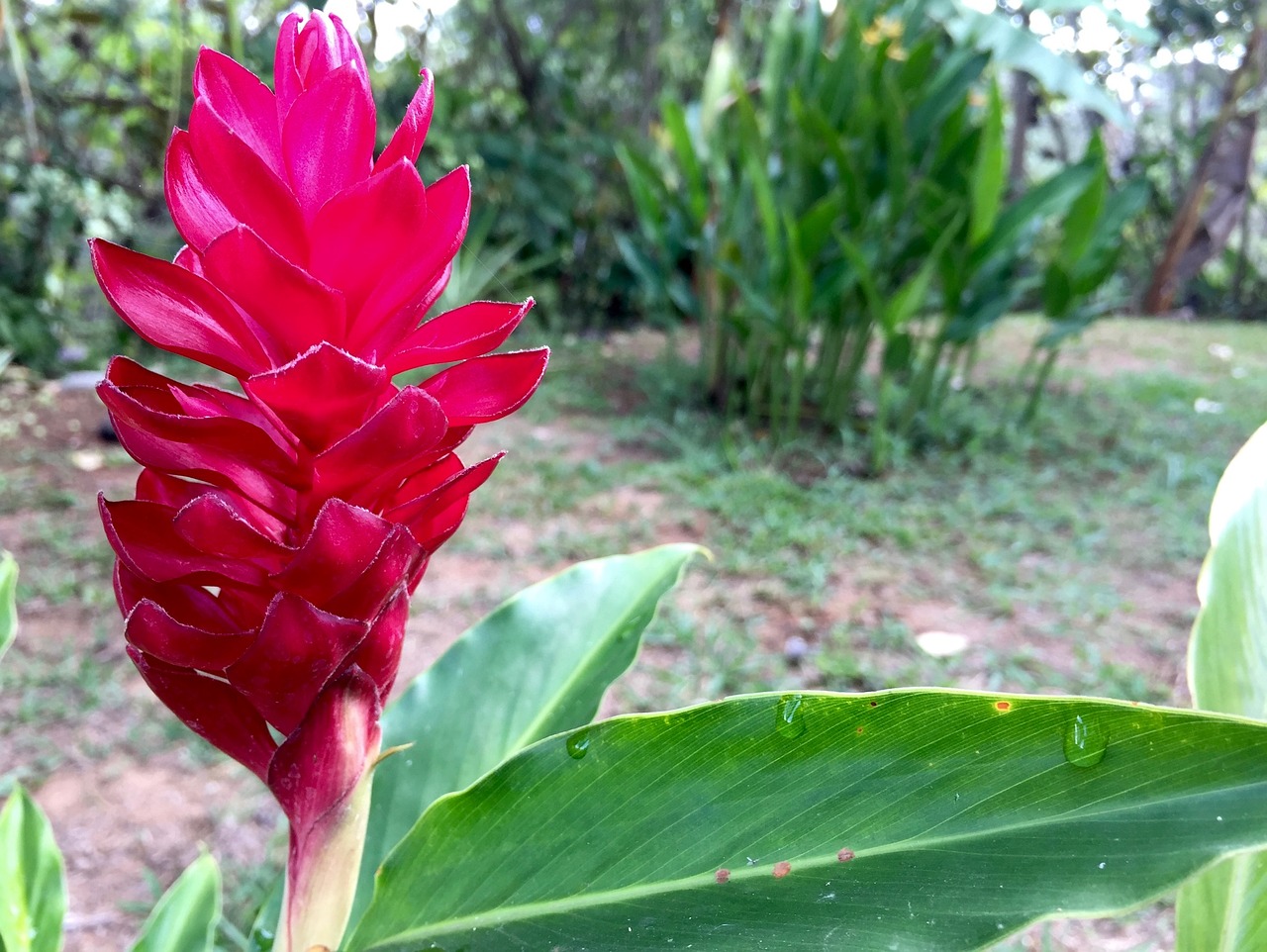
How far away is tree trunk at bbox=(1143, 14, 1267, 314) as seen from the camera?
22.4ft

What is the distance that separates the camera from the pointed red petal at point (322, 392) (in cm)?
34

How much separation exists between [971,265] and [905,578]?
1.23 meters

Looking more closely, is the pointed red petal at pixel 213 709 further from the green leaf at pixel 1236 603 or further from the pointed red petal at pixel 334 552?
the green leaf at pixel 1236 603

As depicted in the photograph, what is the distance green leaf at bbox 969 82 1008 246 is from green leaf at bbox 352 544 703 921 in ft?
7.74

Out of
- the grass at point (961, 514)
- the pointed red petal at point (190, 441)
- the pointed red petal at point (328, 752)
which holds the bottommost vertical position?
the grass at point (961, 514)

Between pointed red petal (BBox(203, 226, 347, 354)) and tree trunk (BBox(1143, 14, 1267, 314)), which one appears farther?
tree trunk (BBox(1143, 14, 1267, 314))

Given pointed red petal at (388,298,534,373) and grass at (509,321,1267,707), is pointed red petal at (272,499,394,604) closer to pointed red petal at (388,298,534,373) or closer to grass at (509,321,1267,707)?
pointed red petal at (388,298,534,373)

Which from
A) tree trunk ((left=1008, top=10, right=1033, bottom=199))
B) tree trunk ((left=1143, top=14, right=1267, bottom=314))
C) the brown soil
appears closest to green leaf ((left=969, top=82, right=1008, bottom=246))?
the brown soil

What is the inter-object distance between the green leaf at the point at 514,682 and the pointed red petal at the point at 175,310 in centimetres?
39

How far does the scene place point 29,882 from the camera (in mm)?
746

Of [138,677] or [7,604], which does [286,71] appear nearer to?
[7,604]

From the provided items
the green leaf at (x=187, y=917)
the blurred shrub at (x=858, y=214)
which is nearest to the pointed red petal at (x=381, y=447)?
the green leaf at (x=187, y=917)

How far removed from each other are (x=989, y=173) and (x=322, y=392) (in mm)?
2772

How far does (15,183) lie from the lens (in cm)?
376
